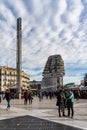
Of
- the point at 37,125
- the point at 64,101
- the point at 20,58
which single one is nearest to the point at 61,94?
the point at 64,101

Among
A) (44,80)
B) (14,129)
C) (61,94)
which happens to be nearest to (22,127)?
(14,129)

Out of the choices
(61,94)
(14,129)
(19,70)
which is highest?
(19,70)

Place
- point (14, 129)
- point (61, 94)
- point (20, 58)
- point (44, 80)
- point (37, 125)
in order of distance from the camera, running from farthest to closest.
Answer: point (44, 80) → point (20, 58) → point (61, 94) → point (37, 125) → point (14, 129)

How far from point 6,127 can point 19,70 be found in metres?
33.0

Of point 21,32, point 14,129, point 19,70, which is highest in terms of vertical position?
point 21,32

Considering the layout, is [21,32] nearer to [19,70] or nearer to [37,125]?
[19,70]

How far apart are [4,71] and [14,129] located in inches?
5194

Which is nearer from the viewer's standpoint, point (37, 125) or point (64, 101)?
point (37, 125)

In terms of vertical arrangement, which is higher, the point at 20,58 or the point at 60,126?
the point at 20,58

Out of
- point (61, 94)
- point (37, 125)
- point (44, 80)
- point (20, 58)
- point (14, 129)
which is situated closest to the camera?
point (14, 129)

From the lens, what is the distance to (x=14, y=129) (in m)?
11.5

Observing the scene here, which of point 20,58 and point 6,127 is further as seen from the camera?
point 20,58

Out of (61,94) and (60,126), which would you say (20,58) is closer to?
(61,94)

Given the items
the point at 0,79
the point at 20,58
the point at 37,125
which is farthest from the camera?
the point at 0,79
